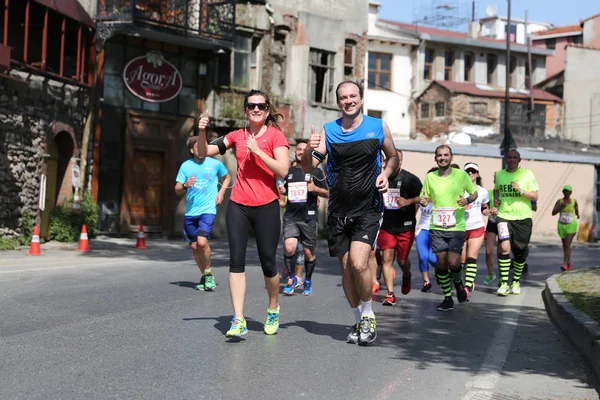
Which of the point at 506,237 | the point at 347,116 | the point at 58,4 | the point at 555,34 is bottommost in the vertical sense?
the point at 506,237

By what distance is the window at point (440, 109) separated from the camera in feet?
179

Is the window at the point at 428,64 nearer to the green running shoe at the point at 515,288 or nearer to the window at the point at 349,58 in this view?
the window at the point at 349,58

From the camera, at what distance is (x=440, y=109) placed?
180ft

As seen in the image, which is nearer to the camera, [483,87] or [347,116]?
[347,116]

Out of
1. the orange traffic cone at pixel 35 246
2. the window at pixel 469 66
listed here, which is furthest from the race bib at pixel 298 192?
the window at pixel 469 66

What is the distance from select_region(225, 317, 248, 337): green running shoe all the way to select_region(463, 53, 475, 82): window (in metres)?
52.2

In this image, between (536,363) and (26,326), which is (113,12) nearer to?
(26,326)

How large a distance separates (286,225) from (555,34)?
204ft

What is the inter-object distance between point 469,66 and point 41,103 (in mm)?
40565

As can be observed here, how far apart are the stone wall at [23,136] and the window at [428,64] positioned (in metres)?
36.8

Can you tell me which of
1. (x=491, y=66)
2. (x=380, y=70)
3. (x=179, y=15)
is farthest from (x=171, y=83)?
(x=491, y=66)

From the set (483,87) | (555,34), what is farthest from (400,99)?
(555,34)

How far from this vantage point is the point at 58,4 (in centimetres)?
2208

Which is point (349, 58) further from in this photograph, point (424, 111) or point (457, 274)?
point (457, 274)
